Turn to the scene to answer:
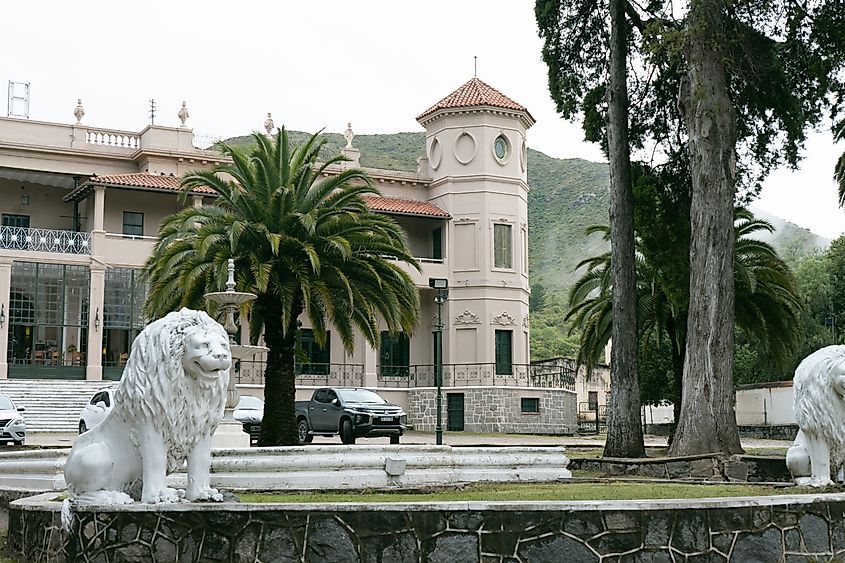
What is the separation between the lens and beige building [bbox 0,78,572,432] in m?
39.6

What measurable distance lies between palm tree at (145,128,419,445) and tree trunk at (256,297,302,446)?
0.02 m

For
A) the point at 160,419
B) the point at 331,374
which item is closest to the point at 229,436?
the point at 160,419

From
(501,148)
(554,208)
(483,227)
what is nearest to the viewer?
(483,227)

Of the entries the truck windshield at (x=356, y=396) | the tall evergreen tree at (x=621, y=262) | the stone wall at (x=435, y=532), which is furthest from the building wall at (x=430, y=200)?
the stone wall at (x=435, y=532)

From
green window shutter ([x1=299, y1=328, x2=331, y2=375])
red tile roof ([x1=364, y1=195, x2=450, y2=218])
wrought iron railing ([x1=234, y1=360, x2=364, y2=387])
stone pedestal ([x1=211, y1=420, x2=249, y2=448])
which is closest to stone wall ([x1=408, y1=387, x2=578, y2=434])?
wrought iron railing ([x1=234, y1=360, x2=364, y2=387])

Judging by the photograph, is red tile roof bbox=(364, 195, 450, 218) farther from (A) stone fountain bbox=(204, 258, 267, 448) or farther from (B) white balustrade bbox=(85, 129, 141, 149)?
(A) stone fountain bbox=(204, 258, 267, 448)

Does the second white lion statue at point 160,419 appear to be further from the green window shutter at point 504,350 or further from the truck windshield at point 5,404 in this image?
the green window shutter at point 504,350

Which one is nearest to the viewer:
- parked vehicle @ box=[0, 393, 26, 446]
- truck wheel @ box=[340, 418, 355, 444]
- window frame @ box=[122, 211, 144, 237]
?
parked vehicle @ box=[0, 393, 26, 446]

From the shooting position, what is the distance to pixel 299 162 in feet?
77.2

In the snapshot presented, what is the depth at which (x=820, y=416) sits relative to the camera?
1012 cm

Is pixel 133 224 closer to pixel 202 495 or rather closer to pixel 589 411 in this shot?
pixel 589 411

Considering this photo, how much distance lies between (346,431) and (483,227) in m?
19.1

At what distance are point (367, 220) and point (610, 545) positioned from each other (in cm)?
1608

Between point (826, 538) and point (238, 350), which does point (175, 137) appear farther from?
point (826, 538)
